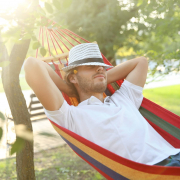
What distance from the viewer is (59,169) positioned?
2.57 metres

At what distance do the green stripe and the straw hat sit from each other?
569 mm

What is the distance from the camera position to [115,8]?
5891mm

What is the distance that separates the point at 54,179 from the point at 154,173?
59.3 inches

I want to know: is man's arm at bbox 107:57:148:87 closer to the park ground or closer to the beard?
the beard

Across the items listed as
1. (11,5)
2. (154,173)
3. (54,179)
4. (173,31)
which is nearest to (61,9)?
(11,5)

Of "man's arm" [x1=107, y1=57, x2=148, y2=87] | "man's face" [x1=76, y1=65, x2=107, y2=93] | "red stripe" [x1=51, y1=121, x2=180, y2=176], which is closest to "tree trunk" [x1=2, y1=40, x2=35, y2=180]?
"man's face" [x1=76, y1=65, x2=107, y2=93]

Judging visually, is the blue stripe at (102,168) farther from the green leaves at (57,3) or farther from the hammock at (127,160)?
the green leaves at (57,3)

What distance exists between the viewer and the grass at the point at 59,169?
95.2 inches

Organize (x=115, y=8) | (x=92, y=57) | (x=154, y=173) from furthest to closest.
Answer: (x=115, y=8)
(x=92, y=57)
(x=154, y=173)

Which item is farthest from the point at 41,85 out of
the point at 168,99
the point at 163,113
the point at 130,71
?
the point at 168,99

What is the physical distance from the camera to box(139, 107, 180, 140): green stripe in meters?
1.77

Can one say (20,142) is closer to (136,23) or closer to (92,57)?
(92,57)

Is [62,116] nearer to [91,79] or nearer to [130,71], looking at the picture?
[91,79]

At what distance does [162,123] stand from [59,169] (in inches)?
55.5
